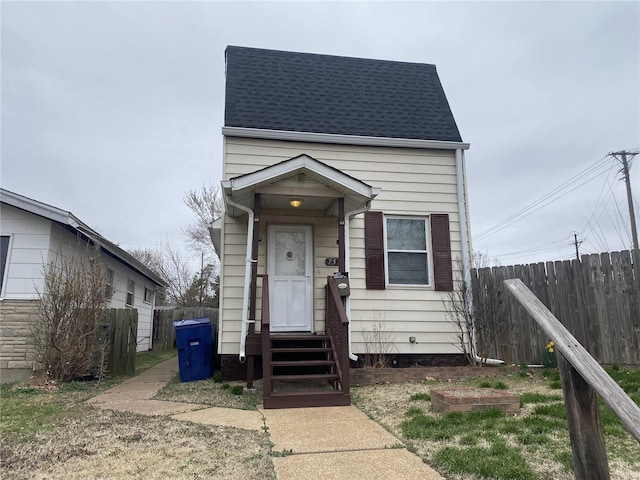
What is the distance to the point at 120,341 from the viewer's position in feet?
25.6

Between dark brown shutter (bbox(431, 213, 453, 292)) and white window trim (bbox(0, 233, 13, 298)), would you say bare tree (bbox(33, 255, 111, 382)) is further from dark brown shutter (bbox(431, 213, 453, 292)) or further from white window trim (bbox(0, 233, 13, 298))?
dark brown shutter (bbox(431, 213, 453, 292))

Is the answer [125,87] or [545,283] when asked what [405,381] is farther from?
[125,87]

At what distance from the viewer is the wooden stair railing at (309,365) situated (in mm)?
4836

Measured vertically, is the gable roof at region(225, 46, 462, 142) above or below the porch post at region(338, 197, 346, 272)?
above

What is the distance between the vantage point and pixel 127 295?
1256 cm

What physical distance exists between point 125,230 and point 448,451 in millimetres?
36591

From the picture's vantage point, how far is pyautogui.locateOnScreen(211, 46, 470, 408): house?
20.4ft

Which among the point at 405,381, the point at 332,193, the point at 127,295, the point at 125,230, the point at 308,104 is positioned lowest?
the point at 405,381

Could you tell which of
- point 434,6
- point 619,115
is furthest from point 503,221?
point 434,6

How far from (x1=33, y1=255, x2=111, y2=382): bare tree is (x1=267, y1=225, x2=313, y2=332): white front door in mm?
2862

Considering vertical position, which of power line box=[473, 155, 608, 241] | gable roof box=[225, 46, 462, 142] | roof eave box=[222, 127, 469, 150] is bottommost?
roof eave box=[222, 127, 469, 150]

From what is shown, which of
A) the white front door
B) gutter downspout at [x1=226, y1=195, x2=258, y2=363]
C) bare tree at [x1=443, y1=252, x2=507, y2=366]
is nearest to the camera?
gutter downspout at [x1=226, y1=195, x2=258, y2=363]

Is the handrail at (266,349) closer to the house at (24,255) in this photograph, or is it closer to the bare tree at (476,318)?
the bare tree at (476,318)

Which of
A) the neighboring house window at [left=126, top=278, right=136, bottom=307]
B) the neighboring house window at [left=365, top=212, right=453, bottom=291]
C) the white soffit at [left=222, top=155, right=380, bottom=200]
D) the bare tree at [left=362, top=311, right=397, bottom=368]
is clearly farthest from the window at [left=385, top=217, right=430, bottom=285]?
the neighboring house window at [left=126, top=278, right=136, bottom=307]
